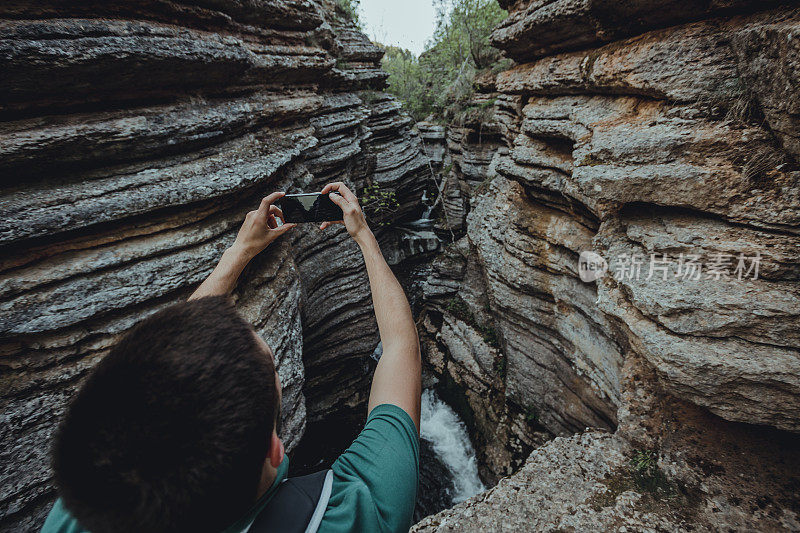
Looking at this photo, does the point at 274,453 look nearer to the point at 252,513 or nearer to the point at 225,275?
the point at 252,513

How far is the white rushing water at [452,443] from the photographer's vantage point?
7.52 meters

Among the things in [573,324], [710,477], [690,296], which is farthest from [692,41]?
[710,477]

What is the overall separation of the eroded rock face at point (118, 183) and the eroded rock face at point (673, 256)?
3.77 metres

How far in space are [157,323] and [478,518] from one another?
3.65 metres

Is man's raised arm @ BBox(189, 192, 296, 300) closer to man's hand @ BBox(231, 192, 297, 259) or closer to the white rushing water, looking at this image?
man's hand @ BBox(231, 192, 297, 259)

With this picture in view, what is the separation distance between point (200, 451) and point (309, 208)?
2.33m

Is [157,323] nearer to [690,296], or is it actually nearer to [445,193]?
[690,296]

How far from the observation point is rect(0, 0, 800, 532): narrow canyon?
9.48ft

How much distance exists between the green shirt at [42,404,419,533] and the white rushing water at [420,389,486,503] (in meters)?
7.32

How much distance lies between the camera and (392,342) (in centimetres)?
176

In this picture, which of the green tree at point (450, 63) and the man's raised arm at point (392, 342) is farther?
the green tree at point (450, 63)
